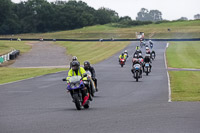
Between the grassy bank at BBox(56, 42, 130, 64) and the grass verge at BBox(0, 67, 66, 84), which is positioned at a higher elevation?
the grass verge at BBox(0, 67, 66, 84)

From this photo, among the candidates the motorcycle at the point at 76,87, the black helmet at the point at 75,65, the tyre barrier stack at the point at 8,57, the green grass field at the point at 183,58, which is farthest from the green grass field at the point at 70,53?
the motorcycle at the point at 76,87

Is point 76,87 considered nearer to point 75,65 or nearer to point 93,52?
point 75,65

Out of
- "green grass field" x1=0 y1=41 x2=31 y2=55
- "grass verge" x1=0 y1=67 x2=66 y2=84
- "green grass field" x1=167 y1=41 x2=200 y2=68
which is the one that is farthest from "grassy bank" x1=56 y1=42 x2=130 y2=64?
"grass verge" x1=0 y1=67 x2=66 y2=84

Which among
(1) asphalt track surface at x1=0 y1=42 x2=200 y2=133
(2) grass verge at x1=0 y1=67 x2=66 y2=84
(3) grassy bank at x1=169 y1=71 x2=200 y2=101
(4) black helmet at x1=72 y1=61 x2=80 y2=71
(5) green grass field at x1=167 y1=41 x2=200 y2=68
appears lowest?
(5) green grass field at x1=167 y1=41 x2=200 y2=68

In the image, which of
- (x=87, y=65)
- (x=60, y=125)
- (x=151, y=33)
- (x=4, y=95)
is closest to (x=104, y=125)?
(x=60, y=125)

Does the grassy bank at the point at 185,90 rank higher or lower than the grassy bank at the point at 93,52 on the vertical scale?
higher

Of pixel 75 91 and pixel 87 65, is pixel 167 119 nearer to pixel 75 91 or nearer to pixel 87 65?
pixel 75 91

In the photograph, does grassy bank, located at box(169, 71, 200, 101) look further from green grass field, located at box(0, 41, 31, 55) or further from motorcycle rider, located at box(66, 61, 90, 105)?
green grass field, located at box(0, 41, 31, 55)

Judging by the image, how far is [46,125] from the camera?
1028cm

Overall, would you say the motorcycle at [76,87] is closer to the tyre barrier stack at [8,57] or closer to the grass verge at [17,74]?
the grass verge at [17,74]

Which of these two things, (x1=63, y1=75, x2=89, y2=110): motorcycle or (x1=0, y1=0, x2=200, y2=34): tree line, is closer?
(x1=63, y1=75, x2=89, y2=110): motorcycle

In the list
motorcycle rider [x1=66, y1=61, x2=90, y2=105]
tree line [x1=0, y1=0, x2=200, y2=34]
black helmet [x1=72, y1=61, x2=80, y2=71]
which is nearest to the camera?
motorcycle rider [x1=66, y1=61, x2=90, y2=105]

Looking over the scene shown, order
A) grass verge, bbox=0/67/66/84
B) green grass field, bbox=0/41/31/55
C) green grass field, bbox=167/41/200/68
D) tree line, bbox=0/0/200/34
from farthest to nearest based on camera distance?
tree line, bbox=0/0/200/34 < green grass field, bbox=0/41/31/55 < green grass field, bbox=167/41/200/68 < grass verge, bbox=0/67/66/84

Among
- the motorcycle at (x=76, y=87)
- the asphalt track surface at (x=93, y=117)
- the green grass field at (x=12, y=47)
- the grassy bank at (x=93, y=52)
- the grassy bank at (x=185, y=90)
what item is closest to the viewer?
the asphalt track surface at (x=93, y=117)
